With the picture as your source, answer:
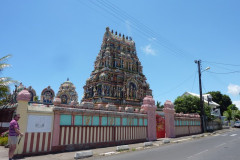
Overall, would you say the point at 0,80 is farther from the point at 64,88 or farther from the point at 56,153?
the point at 64,88

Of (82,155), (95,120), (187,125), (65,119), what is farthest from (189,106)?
(82,155)

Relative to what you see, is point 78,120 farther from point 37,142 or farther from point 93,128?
point 37,142

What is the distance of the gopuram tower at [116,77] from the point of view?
33.6 meters

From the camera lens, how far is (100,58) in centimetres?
3831

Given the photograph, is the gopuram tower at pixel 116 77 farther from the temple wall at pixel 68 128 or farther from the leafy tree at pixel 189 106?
the temple wall at pixel 68 128

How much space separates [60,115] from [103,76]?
23.7 metres

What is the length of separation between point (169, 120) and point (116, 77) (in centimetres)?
1883

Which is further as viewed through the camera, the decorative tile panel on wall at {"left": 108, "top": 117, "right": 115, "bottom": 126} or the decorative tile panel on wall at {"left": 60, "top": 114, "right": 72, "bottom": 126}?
the decorative tile panel on wall at {"left": 108, "top": 117, "right": 115, "bottom": 126}

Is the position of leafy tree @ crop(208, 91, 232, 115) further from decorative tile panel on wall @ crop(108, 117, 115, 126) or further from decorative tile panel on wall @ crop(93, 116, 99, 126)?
decorative tile panel on wall @ crop(93, 116, 99, 126)

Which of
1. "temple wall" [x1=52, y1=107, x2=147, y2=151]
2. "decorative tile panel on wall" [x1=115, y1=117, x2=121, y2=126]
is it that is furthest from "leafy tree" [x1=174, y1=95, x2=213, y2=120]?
"decorative tile panel on wall" [x1=115, y1=117, x2=121, y2=126]

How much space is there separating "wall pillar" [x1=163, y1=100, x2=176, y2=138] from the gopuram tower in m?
14.7

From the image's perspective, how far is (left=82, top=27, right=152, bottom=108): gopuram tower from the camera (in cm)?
3362

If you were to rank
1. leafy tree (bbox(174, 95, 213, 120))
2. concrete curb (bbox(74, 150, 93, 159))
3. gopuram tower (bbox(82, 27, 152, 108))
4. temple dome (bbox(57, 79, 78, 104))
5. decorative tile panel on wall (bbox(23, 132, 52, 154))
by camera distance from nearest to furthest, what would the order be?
concrete curb (bbox(74, 150, 93, 159))
decorative tile panel on wall (bbox(23, 132, 52, 154))
leafy tree (bbox(174, 95, 213, 120))
gopuram tower (bbox(82, 27, 152, 108))
temple dome (bbox(57, 79, 78, 104))

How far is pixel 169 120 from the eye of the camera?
1908 centimetres
